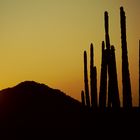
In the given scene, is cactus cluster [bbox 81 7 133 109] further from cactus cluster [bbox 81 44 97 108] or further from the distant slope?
the distant slope

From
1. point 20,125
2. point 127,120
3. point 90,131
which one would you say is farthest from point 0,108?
point 127,120

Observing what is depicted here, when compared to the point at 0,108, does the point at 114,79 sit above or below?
above

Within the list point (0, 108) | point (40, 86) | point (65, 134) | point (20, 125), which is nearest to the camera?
point (65, 134)

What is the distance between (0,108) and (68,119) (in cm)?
634

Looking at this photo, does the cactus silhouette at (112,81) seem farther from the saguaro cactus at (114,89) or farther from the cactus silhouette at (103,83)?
the cactus silhouette at (103,83)

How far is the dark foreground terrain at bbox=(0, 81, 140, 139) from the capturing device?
710 inches

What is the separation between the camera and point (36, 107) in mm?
29078

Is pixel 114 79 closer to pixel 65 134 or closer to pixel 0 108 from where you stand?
pixel 65 134

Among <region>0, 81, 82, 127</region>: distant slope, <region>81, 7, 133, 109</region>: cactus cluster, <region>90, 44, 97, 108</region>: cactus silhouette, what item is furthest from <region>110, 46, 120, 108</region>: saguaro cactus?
<region>0, 81, 82, 127</region>: distant slope

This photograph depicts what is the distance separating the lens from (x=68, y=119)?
2517 centimetres

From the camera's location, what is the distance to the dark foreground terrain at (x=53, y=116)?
18.0 metres

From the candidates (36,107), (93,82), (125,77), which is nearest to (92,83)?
(93,82)

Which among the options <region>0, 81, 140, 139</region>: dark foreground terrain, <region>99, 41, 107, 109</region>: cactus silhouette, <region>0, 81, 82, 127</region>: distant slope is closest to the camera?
<region>0, 81, 140, 139</region>: dark foreground terrain

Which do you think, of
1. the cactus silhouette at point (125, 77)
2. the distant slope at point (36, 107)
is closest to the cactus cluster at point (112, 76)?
the cactus silhouette at point (125, 77)
